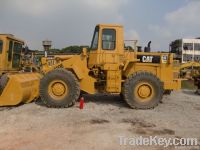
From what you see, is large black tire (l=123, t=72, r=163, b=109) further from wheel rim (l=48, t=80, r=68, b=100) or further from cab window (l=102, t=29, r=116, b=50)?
wheel rim (l=48, t=80, r=68, b=100)

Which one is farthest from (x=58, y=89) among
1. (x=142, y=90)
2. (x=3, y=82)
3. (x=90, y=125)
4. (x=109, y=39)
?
(x=90, y=125)

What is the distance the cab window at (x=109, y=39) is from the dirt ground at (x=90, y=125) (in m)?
2.07

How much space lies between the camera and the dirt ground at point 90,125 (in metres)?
7.85

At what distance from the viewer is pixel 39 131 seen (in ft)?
29.1

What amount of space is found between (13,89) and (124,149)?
5846 millimetres

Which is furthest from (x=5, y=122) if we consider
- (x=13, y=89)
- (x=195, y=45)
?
(x=195, y=45)

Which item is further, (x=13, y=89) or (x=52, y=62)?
(x=52, y=62)

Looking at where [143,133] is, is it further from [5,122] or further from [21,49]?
[21,49]

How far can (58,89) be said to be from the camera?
41.4 feet

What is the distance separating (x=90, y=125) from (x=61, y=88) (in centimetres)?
329

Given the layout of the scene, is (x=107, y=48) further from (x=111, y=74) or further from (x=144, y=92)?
(x=144, y=92)

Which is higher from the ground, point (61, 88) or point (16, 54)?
point (16, 54)

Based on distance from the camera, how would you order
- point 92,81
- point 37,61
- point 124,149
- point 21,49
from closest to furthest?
point 124,149
point 92,81
point 21,49
point 37,61

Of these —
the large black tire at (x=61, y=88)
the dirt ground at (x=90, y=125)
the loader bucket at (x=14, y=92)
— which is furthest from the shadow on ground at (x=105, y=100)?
the loader bucket at (x=14, y=92)
